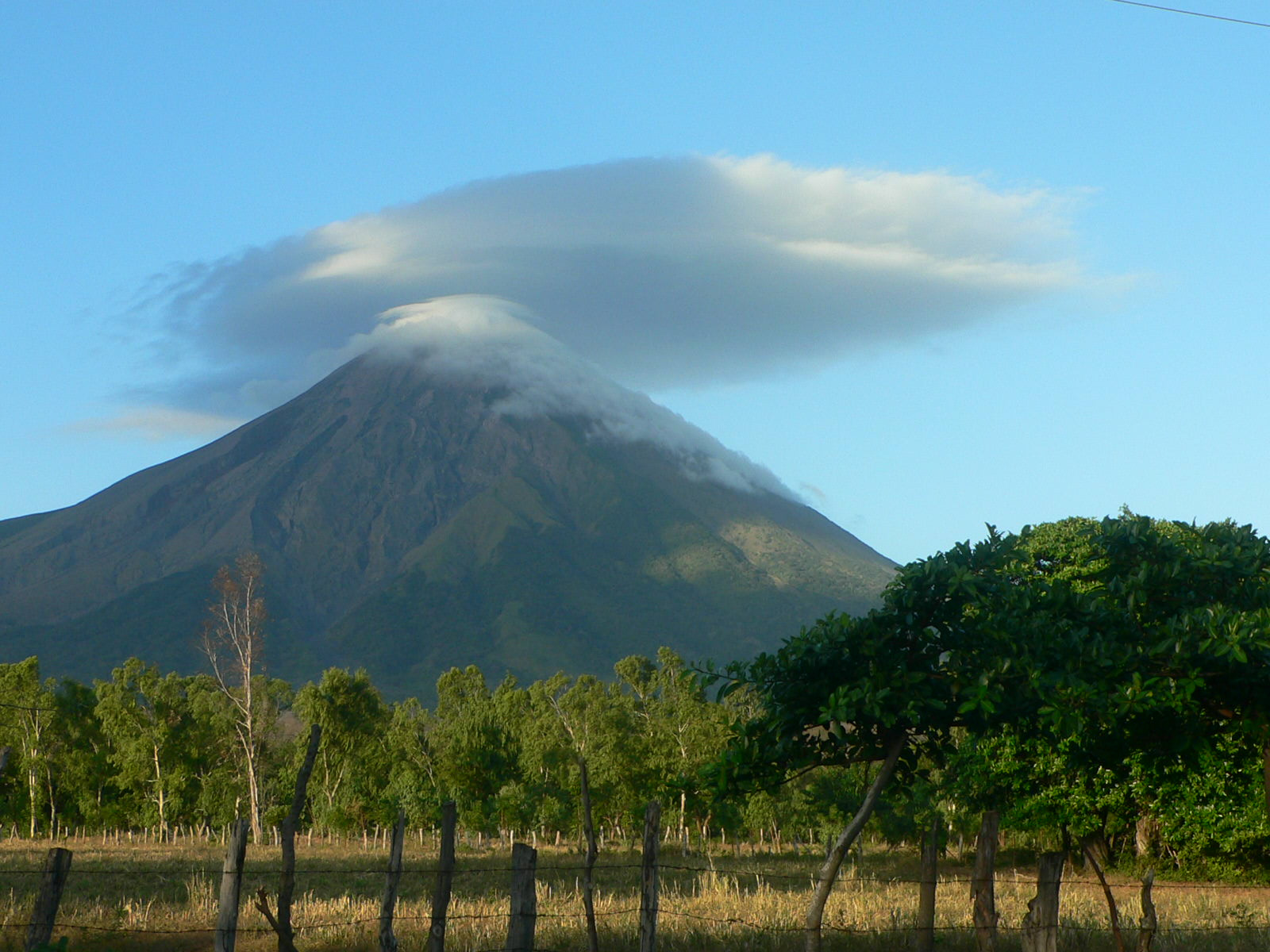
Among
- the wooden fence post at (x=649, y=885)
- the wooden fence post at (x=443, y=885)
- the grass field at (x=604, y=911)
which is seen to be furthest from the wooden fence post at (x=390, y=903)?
the wooden fence post at (x=649, y=885)

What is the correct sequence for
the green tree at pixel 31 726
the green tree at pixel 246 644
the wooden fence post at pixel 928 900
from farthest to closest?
1. the green tree at pixel 31 726
2. the green tree at pixel 246 644
3. the wooden fence post at pixel 928 900

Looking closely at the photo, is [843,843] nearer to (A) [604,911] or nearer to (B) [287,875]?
(B) [287,875]

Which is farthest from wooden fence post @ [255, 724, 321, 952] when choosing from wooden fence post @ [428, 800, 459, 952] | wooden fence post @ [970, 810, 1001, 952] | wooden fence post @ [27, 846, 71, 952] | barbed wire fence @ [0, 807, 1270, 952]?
wooden fence post @ [970, 810, 1001, 952]

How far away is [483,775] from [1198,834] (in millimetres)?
35060

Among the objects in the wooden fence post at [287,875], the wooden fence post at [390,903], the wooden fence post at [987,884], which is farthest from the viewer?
the wooden fence post at [987,884]

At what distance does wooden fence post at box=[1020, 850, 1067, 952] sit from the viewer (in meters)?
11.4

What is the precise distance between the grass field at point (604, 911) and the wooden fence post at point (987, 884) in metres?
2.87

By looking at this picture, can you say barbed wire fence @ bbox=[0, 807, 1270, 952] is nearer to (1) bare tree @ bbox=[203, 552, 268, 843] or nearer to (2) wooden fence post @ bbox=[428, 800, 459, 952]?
(2) wooden fence post @ bbox=[428, 800, 459, 952]

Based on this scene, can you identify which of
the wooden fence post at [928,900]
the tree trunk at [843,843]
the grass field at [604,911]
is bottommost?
the grass field at [604,911]

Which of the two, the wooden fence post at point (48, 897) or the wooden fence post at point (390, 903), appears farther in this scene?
the wooden fence post at point (390, 903)

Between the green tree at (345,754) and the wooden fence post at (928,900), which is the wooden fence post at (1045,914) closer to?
the wooden fence post at (928,900)

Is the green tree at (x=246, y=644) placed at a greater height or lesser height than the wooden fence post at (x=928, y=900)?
greater

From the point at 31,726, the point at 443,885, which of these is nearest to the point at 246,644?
the point at 31,726

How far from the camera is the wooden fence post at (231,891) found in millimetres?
10219
